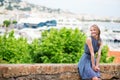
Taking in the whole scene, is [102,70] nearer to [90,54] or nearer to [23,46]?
[90,54]

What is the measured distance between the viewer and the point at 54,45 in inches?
615

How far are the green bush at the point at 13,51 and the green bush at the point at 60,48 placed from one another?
1.87 feet

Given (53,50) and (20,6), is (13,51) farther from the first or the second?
(20,6)

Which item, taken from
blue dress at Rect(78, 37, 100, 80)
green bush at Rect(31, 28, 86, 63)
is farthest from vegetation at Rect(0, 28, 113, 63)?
blue dress at Rect(78, 37, 100, 80)

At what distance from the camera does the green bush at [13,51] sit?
15.0 metres

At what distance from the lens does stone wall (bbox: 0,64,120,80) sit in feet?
13.2

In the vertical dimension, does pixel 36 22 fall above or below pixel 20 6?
below

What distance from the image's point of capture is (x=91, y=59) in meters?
4.39

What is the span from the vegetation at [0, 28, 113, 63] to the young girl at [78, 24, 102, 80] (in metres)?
10.1

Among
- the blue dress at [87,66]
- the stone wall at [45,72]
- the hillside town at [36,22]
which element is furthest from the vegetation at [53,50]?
the hillside town at [36,22]

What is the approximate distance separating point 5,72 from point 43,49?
1148 cm

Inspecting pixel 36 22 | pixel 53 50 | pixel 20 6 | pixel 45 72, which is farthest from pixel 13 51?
pixel 36 22

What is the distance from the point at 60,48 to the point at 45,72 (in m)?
11.0

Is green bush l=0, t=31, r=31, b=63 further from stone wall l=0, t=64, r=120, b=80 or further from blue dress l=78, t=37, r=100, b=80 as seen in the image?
blue dress l=78, t=37, r=100, b=80
